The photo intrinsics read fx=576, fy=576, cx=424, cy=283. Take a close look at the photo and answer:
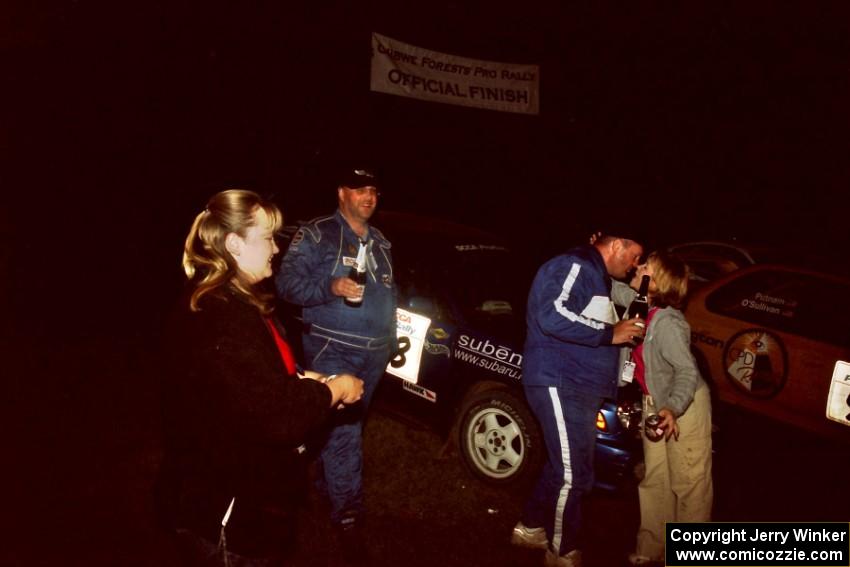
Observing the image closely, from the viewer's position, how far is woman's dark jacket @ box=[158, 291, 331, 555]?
1.62 meters

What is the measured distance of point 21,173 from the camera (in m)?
13.1

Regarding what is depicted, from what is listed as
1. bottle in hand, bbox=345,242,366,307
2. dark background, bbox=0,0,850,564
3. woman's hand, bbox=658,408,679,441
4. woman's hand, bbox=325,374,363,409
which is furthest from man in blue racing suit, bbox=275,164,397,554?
dark background, bbox=0,0,850,564

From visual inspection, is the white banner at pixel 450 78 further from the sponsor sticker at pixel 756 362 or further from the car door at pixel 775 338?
the sponsor sticker at pixel 756 362

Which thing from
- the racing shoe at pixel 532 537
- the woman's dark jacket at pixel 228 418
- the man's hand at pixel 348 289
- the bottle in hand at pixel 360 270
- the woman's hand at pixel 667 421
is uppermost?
the bottle in hand at pixel 360 270

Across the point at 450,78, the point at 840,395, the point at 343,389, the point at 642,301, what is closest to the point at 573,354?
the point at 642,301

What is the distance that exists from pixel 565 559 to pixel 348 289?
6.76ft

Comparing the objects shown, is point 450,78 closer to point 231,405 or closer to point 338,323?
point 338,323

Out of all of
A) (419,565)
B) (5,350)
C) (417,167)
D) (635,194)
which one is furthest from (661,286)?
(635,194)

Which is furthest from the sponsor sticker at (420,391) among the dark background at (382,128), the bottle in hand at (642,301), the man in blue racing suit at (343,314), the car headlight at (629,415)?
the dark background at (382,128)

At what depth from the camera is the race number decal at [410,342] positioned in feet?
15.3

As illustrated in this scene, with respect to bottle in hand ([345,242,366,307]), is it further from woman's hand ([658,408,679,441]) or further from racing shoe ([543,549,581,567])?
racing shoe ([543,549,581,567])

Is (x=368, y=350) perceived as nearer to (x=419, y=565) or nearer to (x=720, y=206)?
(x=419, y=565)

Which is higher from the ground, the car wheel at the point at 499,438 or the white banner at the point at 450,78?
the white banner at the point at 450,78

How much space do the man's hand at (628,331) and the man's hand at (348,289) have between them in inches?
54.6
